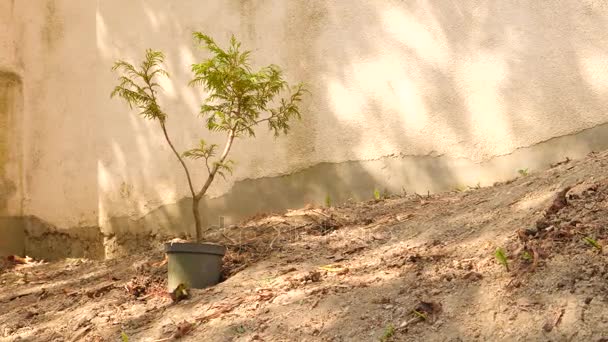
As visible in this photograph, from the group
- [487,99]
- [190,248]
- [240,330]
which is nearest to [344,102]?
[487,99]

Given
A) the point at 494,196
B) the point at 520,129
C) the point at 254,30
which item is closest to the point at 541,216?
the point at 494,196

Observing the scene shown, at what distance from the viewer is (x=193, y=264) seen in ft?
12.4

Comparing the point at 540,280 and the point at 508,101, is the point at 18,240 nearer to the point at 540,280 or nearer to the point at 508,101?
the point at 508,101

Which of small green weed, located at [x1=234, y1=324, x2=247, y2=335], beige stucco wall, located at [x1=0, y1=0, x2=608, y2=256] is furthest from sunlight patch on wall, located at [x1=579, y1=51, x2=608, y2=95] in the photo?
small green weed, located at [x1=234, y1=324, x2=247, y2=335]

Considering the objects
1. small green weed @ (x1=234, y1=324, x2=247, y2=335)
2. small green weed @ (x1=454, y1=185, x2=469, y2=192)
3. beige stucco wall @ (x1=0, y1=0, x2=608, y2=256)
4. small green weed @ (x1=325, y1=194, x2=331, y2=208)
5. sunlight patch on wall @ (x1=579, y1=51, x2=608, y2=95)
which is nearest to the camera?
small green weed @ (x1=234, y1=324, x2=247, y2=335)

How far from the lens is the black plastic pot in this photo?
12.3ft

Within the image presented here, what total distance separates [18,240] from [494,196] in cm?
393

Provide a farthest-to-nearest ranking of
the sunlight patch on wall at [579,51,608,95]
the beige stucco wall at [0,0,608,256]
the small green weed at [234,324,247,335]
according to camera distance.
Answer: the beige stucco wall at [0,0,608,256] < the sunlight patch on wall at [579,51,608,95] < the small green weed at [234,324,247,335]

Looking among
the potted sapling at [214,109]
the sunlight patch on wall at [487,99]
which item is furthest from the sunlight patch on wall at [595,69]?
the potted sapling at [214,109]

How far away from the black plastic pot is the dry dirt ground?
80mm

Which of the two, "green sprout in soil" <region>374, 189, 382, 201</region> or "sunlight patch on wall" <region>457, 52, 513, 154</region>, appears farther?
"green sprout in soil" <region>374, 189, 382, 201</region>

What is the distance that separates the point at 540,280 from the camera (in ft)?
9.32

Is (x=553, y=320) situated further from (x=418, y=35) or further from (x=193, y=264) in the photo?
(x=418, y=35)

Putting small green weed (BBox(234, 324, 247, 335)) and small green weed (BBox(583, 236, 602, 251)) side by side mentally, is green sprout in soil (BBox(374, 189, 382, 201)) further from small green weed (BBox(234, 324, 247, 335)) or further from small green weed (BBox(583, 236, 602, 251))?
small green weed (BBox(583, 236, 602, 251))
